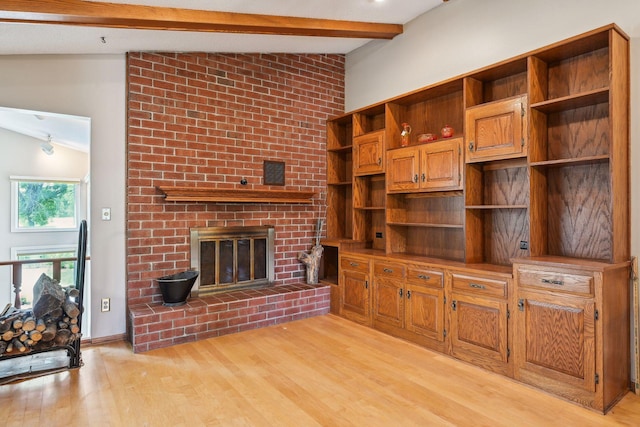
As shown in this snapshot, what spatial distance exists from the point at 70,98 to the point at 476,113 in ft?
11.6

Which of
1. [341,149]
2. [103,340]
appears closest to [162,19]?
[341,149]

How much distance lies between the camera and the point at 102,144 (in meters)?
3.44

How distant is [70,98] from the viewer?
332cm

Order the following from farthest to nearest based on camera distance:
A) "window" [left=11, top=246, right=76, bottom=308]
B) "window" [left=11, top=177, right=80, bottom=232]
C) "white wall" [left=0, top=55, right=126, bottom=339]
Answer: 1. "window" [left=11, top=246, right=76, bottom=308]
2. "window" [left=11, top=177, right=80, bottom=232]
3. "white wall" [left=0, top=55, right=126, bottom=339]

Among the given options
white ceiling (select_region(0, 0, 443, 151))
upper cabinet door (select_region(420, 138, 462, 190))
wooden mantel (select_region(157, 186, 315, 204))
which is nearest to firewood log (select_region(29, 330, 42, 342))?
wooden mantel (select_region(157, 186, 315, 204))

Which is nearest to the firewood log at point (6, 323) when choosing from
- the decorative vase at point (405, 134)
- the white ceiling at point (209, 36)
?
the white ceiling at point (209, 36)

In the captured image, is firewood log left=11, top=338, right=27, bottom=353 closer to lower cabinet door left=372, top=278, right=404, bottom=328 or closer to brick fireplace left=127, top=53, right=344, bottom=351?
brick fireplace left=127, top=53, right=344, bottom=351

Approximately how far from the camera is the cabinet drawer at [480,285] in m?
2.74

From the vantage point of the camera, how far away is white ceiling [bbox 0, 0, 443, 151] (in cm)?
284

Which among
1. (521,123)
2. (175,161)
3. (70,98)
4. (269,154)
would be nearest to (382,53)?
(269,154)

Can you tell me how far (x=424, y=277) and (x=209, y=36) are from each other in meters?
2.95

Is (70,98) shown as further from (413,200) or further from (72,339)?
(413,200)

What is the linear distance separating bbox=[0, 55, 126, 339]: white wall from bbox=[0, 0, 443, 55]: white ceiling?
0.46 feet

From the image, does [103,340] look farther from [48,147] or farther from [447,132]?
[48,147]
